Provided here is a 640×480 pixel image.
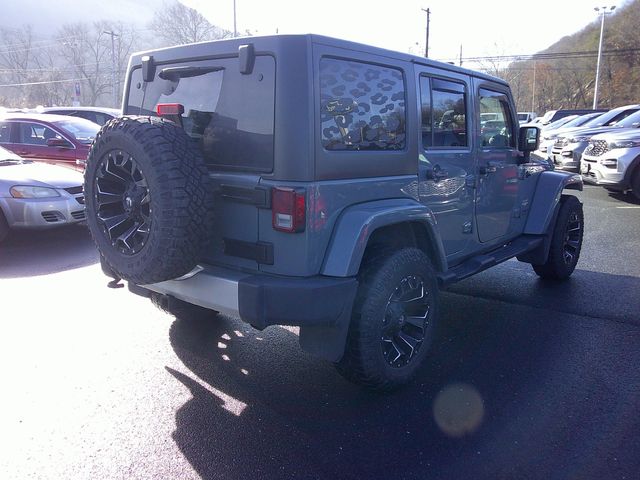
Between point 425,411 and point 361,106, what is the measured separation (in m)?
1.87

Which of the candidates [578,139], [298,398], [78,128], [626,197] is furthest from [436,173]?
[578,139]

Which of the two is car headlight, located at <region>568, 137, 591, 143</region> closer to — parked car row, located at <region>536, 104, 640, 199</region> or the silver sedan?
parked car row, located at <region>536, 104, 640, 199</region>

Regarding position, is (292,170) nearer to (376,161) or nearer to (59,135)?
(376,161)

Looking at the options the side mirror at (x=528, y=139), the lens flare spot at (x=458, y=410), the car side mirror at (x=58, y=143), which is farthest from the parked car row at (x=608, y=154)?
the car side mirror at (x=58, y=143)

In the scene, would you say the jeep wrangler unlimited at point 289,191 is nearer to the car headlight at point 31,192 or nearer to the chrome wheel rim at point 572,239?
the chrome wheel rim at point 572,239

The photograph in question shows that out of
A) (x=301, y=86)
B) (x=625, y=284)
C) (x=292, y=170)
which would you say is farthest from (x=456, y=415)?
(x=625, y=284)

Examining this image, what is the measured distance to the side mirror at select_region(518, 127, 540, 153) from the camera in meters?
5.01

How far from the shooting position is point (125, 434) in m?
2.88

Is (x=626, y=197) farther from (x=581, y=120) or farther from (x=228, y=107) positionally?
(x=228, y=107)

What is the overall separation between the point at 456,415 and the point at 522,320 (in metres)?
1.78

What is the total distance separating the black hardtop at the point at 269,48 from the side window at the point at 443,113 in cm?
15

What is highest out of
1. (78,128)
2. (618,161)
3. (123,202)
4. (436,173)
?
(78,128)

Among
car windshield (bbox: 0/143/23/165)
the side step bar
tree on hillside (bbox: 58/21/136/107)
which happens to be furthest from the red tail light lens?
tree on hillside (bbox: 58/21/136/107)

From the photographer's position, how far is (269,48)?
9.32 ft
